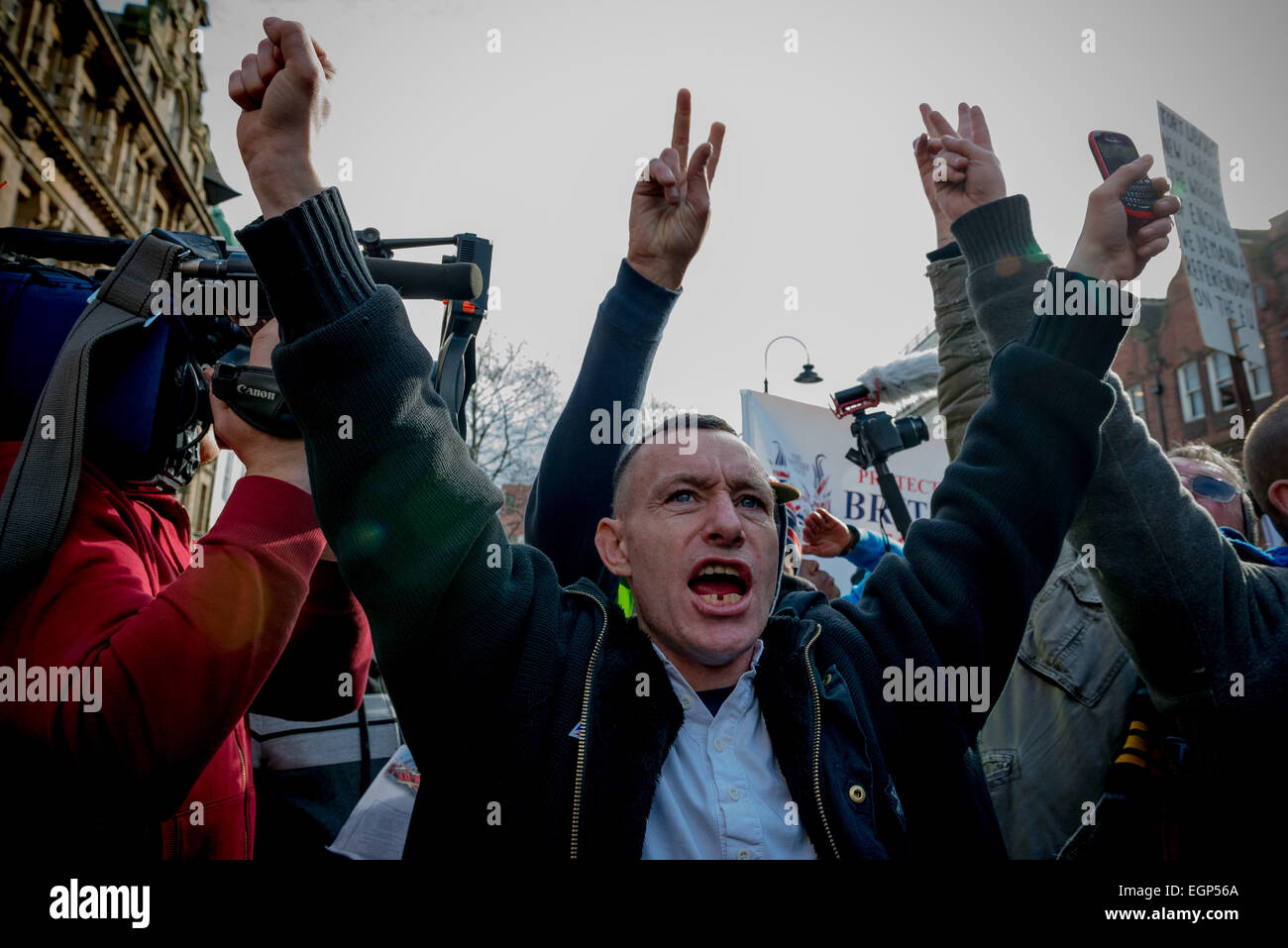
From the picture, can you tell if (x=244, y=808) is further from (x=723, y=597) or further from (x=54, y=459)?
(x=723, y=597)

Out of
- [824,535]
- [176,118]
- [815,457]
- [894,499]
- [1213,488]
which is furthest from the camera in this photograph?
[176,118]

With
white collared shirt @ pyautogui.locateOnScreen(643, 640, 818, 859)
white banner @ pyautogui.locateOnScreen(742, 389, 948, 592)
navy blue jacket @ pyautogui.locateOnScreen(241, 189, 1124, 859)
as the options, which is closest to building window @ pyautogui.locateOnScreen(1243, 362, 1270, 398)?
white banner @ pyautogui.locateOnScreen(742, 389, 948, 592)

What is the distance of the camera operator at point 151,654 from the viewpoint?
1.21m

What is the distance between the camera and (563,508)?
2301 millimetres

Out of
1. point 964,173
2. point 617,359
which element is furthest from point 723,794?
point 964,173

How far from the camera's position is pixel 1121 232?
79.3 inches

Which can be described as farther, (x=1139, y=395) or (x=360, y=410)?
(x=1139, y=395)

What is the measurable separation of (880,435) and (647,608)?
6.31ft

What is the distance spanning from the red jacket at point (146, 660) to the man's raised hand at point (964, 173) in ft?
6.78

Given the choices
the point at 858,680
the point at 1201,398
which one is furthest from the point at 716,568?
the point at 1201,398

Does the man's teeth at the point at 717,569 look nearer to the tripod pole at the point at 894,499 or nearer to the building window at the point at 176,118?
the tripod pole at the point at 894,499

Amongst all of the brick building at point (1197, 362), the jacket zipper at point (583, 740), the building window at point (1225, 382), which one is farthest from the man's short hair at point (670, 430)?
the building window at point (1225, 382)
